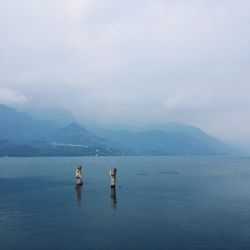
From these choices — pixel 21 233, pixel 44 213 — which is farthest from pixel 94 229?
pixel 44 213

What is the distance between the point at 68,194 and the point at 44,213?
40764 millimetres

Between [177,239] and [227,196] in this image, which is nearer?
[177,239]

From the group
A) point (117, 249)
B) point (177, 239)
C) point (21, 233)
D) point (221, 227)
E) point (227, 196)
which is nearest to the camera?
point (117, 249)

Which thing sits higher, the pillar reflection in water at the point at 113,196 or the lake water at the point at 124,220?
the pillar reflection in water at the point at 113,196

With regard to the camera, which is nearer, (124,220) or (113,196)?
(124,220)

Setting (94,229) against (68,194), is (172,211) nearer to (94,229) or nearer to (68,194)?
(94,229)

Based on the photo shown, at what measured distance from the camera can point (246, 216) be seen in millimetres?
93812

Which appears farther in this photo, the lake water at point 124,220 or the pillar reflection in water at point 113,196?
the pillar reflection in water at point 113,196

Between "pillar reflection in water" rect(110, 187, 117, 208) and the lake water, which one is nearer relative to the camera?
the lake water

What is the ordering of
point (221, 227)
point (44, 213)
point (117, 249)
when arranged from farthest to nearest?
point (44, 213) < point (221, 227) < point (117, 249)

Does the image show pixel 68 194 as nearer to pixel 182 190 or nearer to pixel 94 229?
pixel 182 190

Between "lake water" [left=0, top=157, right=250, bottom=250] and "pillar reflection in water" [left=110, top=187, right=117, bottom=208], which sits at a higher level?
"pillar reflection in water" [left=110, top=187, right=117, bottom=208]

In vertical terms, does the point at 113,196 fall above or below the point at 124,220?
above

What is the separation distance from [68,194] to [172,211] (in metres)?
50.1
